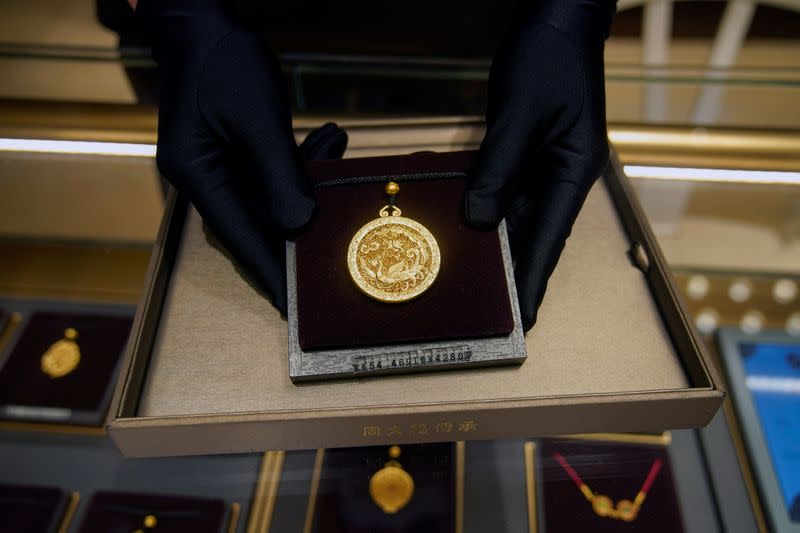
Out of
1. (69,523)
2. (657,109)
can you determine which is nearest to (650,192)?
(657,109)

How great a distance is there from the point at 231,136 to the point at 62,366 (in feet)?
1.46

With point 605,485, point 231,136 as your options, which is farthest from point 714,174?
point 231,136

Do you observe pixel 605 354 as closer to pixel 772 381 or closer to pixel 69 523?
pixel 772 381

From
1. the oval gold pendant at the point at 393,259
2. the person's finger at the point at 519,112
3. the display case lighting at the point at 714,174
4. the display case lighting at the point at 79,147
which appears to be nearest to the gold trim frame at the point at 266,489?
the oval gold pendant at the point at 393,259

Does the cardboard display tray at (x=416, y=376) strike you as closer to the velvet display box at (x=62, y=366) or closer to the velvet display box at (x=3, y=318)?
the velvet display box at (x=62, y=366)

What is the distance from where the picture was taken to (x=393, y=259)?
0.63 m

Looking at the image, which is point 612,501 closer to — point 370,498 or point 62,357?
point 370,498

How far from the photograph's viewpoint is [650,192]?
3.14 feet

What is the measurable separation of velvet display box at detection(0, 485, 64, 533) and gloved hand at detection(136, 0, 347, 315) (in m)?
0.38

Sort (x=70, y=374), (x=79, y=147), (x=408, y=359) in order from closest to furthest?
(x=408, y=359)
(x=70, y=374)
(x=79, y=147)

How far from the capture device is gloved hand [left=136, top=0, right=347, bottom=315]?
0.69 m

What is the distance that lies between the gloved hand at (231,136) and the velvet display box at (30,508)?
1.25 feet

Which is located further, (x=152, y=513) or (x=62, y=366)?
(x=62, y=366)

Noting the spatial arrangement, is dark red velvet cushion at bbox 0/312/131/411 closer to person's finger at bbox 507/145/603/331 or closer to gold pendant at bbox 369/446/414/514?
gold pendant at bbox 369/446/414/514
